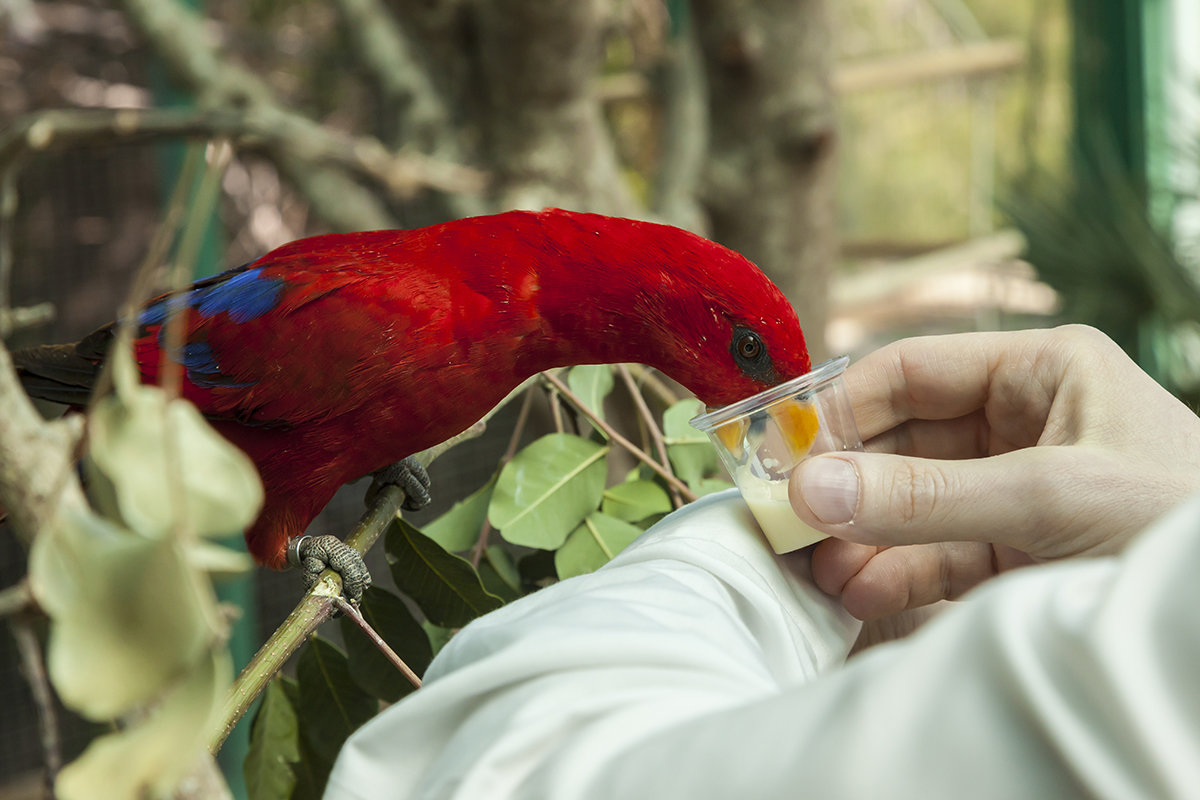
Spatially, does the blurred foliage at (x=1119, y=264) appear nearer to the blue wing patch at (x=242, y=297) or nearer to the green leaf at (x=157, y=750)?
the blue wing patch at (x=242, y=297)

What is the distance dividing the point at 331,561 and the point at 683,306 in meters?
0.33

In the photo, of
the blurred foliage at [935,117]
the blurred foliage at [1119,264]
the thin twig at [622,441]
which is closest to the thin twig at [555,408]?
the thin twig at [622,441]

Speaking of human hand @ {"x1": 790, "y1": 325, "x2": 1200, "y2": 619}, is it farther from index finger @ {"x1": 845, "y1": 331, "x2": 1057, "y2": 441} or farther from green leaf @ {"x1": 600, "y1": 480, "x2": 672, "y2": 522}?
green leaf @ {"x1": 600, "y1": 480, "x2": 672, "y2": 522}

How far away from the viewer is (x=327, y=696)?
652 millimetres

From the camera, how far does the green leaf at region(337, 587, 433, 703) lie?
644 millimetres

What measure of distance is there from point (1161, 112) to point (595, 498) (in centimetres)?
230

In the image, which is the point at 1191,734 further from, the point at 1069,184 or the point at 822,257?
the point at 1069,184

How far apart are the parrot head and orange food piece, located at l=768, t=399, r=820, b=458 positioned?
123 mm

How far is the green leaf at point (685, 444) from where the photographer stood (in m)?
0.77

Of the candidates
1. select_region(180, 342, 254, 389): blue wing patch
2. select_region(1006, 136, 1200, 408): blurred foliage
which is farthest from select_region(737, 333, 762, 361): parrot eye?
select_region(1006, 136, 1200, 408): blurred foliage

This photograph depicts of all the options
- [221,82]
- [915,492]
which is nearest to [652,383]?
[915,492]

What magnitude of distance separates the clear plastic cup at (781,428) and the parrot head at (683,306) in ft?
0.38

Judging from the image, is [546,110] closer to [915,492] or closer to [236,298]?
[236,298]

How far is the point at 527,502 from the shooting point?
2.21 feet
